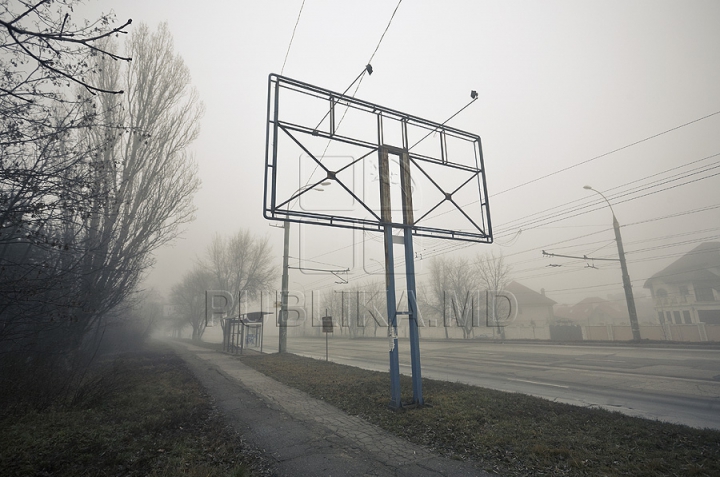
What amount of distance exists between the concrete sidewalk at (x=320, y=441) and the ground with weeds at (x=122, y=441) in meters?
0.36

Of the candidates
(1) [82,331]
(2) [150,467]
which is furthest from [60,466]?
(1) [82,331]

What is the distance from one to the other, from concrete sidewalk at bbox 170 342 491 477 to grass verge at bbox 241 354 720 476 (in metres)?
0.38

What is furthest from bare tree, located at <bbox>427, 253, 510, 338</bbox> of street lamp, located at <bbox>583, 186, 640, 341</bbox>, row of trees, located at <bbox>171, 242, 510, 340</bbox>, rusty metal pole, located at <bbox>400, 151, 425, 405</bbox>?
rusty metal pole, located at <bbox>400, 151, 425, 405</bbox>

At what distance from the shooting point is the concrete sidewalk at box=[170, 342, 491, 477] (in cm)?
439

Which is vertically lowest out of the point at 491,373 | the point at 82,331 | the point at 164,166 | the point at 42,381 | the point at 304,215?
the point at 491,373

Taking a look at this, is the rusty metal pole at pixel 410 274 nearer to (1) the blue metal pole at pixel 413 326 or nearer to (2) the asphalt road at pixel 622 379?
(1) the blue metal pole at pixel 413 326

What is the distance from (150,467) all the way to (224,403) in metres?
4.03

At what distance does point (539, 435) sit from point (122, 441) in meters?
6.54

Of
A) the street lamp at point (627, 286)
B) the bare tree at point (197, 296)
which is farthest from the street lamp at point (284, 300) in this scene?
the bare tree at point (197, 296)

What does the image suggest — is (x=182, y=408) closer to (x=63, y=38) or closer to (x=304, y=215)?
(x=304, y=215)

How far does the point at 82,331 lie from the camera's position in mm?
12211

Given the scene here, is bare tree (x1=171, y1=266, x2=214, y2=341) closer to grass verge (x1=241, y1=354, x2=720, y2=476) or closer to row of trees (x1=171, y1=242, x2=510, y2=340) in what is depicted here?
row of trees (x1=171, y1=242, x2=510, y2=340)

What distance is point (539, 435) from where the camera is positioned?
530 cm

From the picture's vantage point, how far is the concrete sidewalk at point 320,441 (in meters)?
4.39
